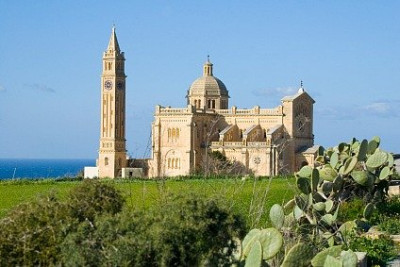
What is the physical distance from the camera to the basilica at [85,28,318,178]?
62375 millimetres

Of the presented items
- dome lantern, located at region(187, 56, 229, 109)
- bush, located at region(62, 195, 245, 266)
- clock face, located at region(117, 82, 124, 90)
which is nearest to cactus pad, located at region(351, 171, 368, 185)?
bush, located at region(62, 195, 245, 266)

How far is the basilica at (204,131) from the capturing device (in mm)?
62375

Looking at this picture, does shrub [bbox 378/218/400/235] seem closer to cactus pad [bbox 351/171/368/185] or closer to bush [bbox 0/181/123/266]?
cactus pad [bbox 351/171/368/185]

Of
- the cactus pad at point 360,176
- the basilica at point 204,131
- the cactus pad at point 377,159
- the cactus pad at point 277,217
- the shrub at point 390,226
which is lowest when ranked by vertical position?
the shrub at point 390,226

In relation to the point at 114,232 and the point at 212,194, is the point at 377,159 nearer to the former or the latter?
the point at 212,194

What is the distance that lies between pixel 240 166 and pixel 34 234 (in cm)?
5241

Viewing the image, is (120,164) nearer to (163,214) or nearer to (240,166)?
(240,166)

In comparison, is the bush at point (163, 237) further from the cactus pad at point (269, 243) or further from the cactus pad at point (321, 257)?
the cactus pad at point (321, 257)

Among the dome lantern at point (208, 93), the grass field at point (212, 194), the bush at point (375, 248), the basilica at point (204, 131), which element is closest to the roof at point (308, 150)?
the basilica at point (204, 131)

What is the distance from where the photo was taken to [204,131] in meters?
67.2

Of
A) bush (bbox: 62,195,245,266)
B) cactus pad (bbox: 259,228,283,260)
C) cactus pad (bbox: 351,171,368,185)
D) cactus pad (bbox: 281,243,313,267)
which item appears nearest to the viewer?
bush (bbox: 62,195,245,266)

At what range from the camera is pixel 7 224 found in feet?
22.9

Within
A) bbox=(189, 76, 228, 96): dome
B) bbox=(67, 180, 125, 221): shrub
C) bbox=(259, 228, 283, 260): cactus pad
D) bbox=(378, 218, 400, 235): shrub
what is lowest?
bbox=(378, 218, 400, 235): shrub

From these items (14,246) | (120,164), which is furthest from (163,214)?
(120,164)
